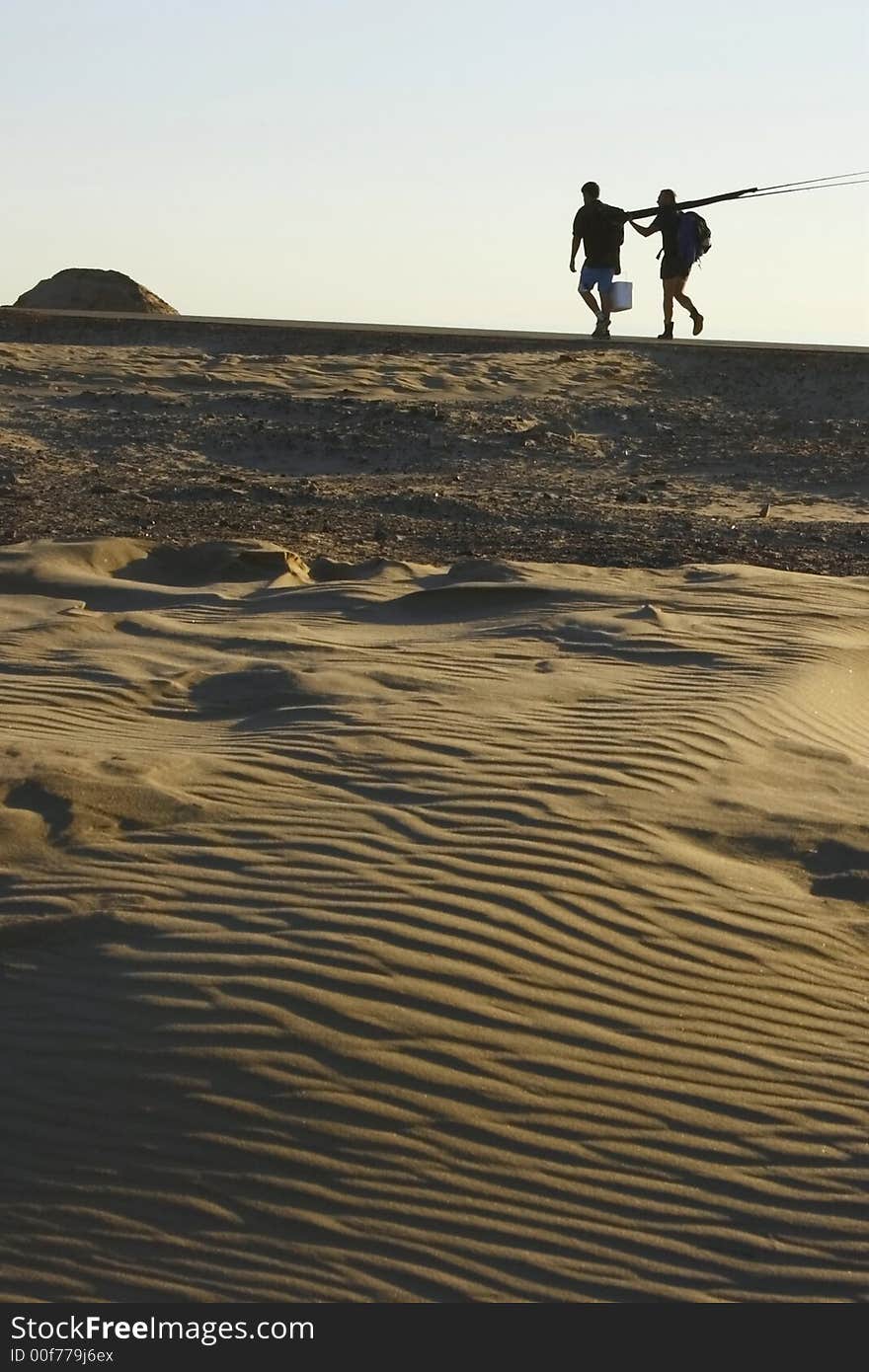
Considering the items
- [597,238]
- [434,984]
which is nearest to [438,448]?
[597,238]

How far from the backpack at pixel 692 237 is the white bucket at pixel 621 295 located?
0.73 meters

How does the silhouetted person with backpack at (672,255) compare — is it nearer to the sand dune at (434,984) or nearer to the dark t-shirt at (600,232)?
the dark t-shirt at (600,232)

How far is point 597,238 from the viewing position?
18.3 m

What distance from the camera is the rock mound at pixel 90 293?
24.2 m

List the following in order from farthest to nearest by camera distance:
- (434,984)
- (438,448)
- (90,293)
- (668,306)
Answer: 1. (90,293)
2. (668,306)
3. (438,448)
4. (434,984)

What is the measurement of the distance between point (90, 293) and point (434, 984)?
21070 mm

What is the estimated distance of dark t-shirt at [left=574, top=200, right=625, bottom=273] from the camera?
59.6 ft

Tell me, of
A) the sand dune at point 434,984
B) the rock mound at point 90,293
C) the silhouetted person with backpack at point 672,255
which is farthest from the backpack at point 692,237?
the sand dune at point 434,984

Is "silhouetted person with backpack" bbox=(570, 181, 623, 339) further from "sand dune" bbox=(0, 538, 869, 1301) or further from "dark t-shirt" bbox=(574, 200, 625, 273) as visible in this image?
"sand dune" bbox=(0, 538, 869, 1301)

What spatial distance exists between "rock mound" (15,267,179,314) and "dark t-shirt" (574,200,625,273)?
8.06 meters

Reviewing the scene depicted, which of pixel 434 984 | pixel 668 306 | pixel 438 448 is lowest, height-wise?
pixel 434 984

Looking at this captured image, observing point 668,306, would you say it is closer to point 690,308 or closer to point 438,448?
point 690,308

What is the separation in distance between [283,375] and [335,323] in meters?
4.61

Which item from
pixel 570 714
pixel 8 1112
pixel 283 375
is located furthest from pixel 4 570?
pixel 283 375
